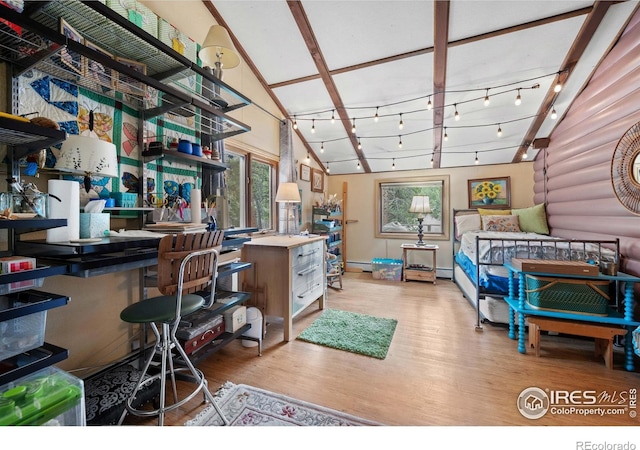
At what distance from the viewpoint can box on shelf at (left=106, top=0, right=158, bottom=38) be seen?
5.18 feet

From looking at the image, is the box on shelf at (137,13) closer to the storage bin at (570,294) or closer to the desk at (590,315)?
the desk at (590,315)

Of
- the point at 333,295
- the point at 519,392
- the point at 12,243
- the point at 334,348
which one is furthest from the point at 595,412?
the point at 12,243

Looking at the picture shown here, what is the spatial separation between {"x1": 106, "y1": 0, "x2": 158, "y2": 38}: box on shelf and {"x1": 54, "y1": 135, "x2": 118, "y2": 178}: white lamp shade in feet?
2.88

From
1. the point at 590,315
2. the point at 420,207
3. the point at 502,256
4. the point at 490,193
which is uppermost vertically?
the point at 490,193

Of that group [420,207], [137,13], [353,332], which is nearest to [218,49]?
[137,13]

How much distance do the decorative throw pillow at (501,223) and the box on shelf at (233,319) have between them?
3879 millimetres

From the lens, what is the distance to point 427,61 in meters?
2.72

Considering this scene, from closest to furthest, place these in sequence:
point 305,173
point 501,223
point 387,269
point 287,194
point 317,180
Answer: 1. point 287,194
2. point 501,223
3. point 305,173
4. point 387,269
5. point 317,180

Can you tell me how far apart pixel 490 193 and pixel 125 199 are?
16.5 feet

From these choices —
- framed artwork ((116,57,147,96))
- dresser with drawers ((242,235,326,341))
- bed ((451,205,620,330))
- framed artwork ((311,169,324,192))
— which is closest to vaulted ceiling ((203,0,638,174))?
framed artwork ((311,169,324,192))

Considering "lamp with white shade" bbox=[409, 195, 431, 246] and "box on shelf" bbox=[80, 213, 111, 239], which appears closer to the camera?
"box on shelf" bbox=[80, 213, 111, 239]

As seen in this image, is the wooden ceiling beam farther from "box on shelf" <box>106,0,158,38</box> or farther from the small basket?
the small basket

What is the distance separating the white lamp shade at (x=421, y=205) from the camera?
14.9ft

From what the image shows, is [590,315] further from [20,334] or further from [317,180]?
[317,180]
